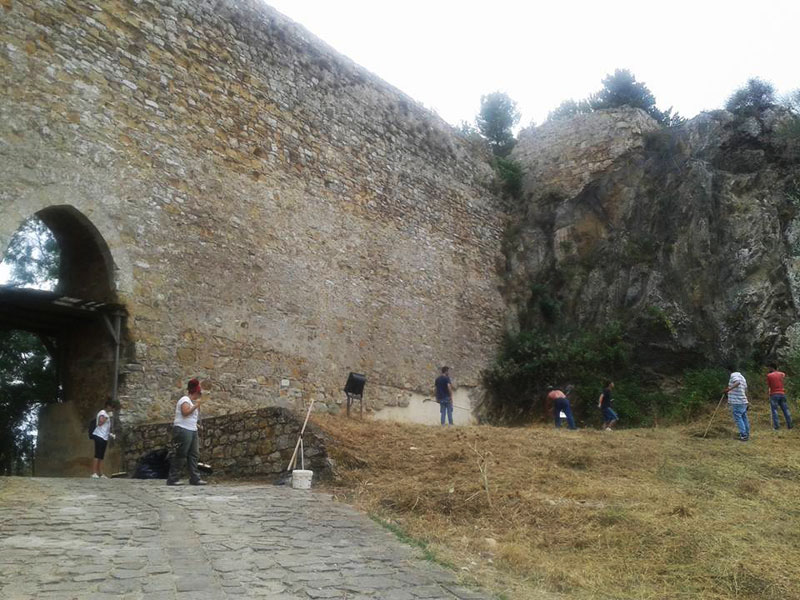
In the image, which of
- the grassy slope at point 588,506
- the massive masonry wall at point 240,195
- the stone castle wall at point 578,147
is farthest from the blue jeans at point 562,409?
the stone castle wall at point 578,147

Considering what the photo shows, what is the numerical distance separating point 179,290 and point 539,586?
7.53 metres

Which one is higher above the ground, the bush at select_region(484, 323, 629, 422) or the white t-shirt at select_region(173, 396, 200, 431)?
the bush at select_region(484, 323, 629, 422)

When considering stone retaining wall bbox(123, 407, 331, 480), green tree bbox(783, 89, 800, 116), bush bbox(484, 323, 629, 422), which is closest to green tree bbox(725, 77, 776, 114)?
green tree bbox(783, 89, 800, 116)

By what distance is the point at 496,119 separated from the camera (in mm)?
23906

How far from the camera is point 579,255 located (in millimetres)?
17594

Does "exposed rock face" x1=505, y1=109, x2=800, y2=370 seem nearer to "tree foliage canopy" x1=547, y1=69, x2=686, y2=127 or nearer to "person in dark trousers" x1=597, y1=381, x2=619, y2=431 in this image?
"person in dark trousers" x1=597, y1=381, x2=619, y2=431

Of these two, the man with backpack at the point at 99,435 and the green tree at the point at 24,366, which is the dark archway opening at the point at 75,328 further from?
the green tree at the point at 24,366

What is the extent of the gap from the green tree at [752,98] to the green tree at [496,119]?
7367mm

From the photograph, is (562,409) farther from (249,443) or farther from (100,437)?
(100,437)

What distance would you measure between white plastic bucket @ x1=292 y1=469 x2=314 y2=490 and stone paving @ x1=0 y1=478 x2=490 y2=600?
0.63m

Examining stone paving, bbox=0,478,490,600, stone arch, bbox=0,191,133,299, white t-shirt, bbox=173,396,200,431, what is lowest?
stone paving, bbox=0,478,490,600

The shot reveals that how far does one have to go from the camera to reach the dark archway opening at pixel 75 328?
9688 mm

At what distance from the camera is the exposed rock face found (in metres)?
14.6

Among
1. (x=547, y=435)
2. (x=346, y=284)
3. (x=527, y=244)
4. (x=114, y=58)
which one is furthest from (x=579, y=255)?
(x=114, y=58)
